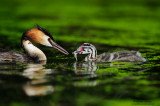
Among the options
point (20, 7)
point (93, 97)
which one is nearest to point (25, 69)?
point (93, 97)

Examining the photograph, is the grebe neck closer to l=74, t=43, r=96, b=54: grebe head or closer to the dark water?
l=74, t=43, r=96, b=54: grebe head

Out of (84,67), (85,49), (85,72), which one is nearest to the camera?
(85,72)

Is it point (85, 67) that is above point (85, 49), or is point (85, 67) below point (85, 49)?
below

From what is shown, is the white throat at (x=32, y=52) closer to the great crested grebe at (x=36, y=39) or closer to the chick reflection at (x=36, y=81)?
the great crested grebe at (x=36, y=39)

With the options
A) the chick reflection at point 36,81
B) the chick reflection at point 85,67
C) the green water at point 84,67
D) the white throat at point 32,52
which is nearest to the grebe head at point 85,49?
the green water at point 84,67

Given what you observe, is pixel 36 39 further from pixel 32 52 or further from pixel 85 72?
pixel 85 72

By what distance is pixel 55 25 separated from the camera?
18234 mm

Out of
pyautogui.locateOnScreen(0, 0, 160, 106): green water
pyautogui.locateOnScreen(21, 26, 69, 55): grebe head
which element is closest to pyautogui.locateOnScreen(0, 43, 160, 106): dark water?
pyautogui.locateOnScreen(0, 0, 160, 106): green water

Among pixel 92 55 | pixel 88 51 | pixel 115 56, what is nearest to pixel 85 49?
pixel 88 51

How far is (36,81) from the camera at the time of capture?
7902 mm

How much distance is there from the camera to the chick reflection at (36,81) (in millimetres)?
7117

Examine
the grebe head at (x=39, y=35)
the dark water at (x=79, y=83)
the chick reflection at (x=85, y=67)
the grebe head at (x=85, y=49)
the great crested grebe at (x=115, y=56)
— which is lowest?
the dark water at (x=79, y=83)

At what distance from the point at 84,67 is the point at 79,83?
1.92m

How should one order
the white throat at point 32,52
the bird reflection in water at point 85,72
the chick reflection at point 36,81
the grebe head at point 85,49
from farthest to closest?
the grebe head at point 85,49 < the white throat at point 32,52 < the bird reflection in water at point 85,72 < the chick reflection at point 36,81
